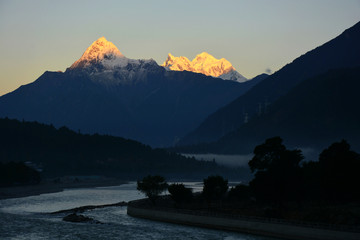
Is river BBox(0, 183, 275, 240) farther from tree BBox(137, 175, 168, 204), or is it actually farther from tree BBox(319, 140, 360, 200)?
tree BBox(319, 140, 360, 200)

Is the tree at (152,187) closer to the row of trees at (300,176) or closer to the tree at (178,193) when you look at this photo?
the tree at (178,193)

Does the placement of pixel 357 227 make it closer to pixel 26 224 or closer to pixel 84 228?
pixel 84 228

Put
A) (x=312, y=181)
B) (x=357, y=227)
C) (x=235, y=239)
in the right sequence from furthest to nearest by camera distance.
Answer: (x=312, y=181), (x=235, y=239), (x=357, y=227)

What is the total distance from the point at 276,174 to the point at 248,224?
2139cm

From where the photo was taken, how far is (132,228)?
146 meters

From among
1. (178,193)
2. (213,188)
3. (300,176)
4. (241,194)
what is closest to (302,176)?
(300,176)

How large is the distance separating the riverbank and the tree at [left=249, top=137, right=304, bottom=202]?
14238mm

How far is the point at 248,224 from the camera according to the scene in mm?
134875

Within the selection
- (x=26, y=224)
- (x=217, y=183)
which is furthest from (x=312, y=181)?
(x=26, y=224)

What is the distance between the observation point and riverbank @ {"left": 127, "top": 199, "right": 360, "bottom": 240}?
114688 mm

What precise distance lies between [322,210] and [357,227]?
18.5m

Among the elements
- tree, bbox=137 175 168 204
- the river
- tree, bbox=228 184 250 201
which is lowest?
the river

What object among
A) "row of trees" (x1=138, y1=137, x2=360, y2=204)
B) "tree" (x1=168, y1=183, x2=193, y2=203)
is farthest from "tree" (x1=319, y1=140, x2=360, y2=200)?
"tree" (x1=168, y1=183, x2=193, y2=203)

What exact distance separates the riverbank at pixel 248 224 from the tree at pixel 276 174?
14238 mm
